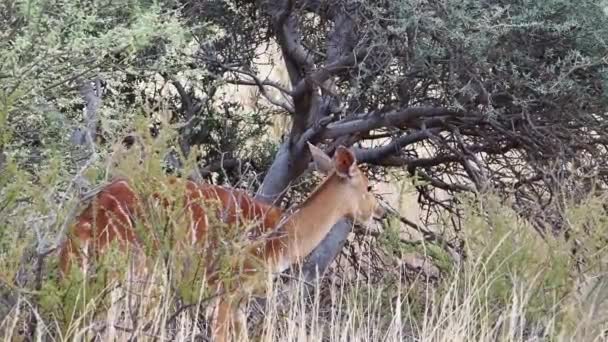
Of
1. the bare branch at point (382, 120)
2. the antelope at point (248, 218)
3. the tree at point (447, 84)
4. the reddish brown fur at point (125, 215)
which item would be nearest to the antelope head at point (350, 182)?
the antelope at point (248, 218)

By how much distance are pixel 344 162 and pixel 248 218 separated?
72 centimetres

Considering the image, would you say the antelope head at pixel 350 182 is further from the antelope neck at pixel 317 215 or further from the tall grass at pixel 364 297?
the tall grass at pixel 364 297

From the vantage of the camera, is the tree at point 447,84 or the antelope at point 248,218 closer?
the antelope at point 248,218

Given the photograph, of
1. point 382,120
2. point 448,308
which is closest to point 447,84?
point 382,120

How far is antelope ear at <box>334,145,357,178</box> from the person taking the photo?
6062 mm

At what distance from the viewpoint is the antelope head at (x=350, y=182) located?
6.08 metres

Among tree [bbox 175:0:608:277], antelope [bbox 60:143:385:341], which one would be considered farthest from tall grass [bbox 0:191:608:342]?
tree [bbox 175:0:608:277]

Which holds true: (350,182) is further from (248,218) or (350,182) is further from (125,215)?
(125,215)

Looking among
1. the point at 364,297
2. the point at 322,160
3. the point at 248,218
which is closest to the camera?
the point at 248,218

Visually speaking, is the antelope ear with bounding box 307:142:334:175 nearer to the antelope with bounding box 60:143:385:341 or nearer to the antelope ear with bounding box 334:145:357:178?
the antelope with bounding box 60:143:385:341

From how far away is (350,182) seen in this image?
20.2 ft

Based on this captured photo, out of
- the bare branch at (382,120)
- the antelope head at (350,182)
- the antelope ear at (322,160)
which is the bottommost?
the antelope head at (350,182)

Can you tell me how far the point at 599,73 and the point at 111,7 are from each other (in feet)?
9.63

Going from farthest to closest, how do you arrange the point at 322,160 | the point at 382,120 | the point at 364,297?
the point at 382,120
the point at 364,297
the point at 322,160
